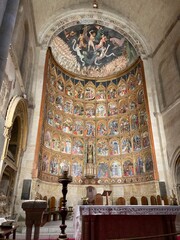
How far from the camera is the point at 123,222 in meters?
4.60

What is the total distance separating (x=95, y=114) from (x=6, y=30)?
1308cm

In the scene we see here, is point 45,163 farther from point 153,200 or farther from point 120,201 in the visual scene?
point 153,200

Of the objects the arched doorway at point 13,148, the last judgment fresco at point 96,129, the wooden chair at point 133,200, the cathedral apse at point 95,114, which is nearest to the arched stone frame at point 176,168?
the cathedral apse at point 95,114

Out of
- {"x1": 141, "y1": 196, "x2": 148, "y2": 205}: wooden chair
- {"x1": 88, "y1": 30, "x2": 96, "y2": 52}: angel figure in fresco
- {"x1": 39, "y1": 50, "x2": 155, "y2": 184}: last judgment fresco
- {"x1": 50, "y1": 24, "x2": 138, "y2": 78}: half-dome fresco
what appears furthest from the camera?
{"x1": 88, "y1": 30, "x2": 96, "y2": 52}: angel figure in fresco

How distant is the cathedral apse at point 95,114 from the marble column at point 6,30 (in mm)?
8328

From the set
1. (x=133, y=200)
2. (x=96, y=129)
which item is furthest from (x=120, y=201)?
(x=96, y=129)

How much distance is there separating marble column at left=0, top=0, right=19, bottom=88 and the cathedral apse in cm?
833

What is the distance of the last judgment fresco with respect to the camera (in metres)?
13.8

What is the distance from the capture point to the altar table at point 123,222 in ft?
14.0

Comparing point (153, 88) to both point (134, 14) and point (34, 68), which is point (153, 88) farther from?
point (34, 68)

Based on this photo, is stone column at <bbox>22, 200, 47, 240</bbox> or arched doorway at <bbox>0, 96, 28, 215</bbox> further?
arched doorway at <bbox>0, 96, 28, 215</bbox>

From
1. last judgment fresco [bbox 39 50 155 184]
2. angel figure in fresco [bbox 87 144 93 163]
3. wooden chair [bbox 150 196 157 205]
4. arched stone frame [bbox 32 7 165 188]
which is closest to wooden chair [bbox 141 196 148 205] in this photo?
wooden chair [bbox 150 196 157 205]

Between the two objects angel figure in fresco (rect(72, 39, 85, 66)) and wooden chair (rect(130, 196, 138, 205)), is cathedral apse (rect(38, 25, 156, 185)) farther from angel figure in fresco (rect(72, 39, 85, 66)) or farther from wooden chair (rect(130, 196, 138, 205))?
wooden chair (rect(130, 196, 138, 205))

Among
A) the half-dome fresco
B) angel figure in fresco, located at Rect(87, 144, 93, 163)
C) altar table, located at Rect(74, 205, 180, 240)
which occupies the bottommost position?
altar table, located at Rect(74, 205, 180, 240)
